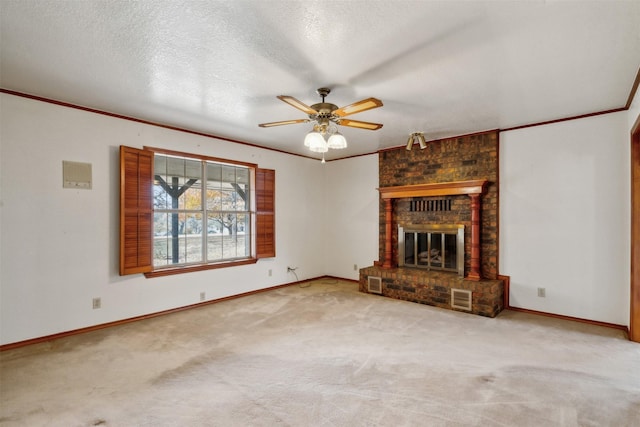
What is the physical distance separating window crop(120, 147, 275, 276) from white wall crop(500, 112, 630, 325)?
379 cm

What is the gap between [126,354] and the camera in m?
3.01

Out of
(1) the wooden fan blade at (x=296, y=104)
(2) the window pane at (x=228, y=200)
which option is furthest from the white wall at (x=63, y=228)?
(1) the wooden fan blade at (x=296, y=104)

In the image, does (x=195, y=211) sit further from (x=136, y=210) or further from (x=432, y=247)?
(x=432, y=247)

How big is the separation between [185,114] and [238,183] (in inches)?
67.8

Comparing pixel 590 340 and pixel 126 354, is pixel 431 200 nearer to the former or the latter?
pixel 590 340

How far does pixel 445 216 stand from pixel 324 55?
138 inches

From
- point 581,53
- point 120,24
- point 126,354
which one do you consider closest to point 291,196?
point 126,354

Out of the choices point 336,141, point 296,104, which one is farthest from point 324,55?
point 336,141

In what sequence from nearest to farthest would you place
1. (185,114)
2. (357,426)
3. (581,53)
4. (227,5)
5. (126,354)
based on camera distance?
(227,5), (357,426), (581,53), (126,354), (185,114)

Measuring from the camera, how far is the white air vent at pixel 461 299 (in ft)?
13.9

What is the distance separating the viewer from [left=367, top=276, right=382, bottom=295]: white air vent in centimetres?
516

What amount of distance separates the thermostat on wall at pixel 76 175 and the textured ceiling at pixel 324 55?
697 mm

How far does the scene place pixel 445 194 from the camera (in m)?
4.89

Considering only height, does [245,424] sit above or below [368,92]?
below
